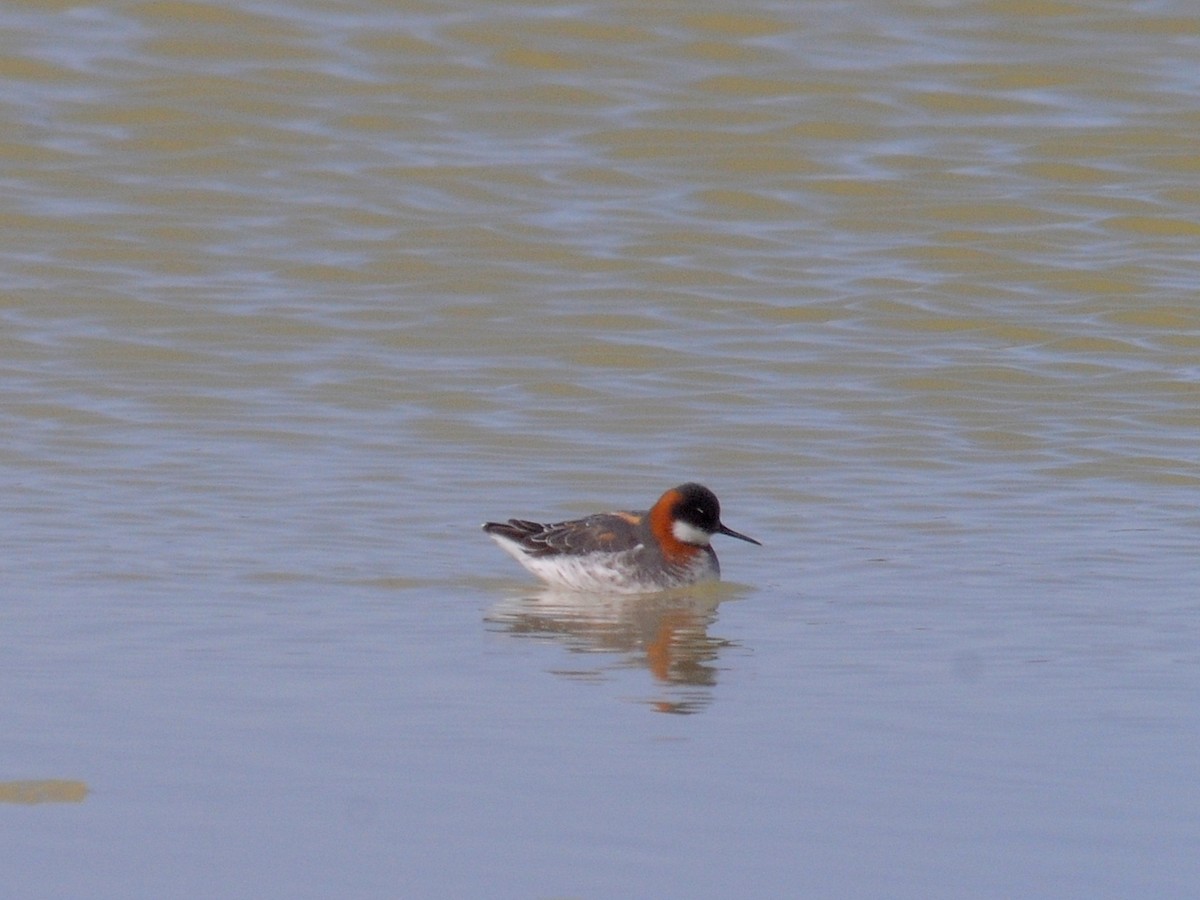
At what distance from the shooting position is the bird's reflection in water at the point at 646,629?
7.73 meters

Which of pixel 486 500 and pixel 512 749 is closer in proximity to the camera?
pixel 512 749

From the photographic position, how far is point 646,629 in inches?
364

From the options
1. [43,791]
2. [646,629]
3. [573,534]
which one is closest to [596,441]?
[573,534]

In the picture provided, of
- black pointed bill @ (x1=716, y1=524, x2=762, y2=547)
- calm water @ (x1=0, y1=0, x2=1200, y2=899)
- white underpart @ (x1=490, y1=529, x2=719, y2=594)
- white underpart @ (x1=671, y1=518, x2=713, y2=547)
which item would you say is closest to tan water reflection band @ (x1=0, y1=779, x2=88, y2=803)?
calm water @ (x1=0, y1=0, x2=1200, y2=899)

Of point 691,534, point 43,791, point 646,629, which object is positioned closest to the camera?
point 43,791

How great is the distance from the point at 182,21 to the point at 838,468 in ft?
36.7

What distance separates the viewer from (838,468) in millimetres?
11953

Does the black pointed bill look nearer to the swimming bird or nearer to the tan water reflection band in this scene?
the swimming bird

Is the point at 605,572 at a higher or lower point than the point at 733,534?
lower

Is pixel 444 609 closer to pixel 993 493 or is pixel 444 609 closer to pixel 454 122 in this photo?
pixel 993 493

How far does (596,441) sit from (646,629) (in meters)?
3.48

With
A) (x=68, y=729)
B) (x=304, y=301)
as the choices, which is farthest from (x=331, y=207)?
(x=68, y=729)

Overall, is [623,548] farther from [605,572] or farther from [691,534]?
[691,534]

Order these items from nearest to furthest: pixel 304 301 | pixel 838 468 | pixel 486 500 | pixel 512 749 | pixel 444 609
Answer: pixel 512 749 < pixel 444 609 < pixel 486 500 < pixel 838 468 < pixel 304 301
